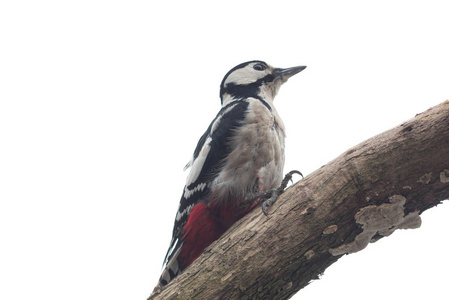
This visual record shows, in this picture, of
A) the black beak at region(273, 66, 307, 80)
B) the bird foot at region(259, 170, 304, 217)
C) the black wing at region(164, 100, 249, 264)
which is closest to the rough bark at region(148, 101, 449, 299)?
the bird foot at region(259, 170, 304, 217)

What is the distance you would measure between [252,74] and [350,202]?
2.63 meters

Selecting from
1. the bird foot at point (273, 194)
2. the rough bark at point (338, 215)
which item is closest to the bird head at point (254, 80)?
the bird foot at point (273, 194)

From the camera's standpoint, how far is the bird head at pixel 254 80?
522 centimetres

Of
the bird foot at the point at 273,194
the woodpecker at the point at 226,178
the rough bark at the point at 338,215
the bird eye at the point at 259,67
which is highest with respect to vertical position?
the bird eye at the point at 259,67

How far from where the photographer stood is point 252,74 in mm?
5352

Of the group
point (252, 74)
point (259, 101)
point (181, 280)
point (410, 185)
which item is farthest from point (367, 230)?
point (252, 74)

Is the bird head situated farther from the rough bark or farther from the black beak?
the rough bark

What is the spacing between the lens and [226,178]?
4.07 meters

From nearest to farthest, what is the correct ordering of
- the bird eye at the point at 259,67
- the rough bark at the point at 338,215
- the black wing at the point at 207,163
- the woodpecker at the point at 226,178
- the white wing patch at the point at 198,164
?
the rough bark at the point at 338,215, the woodpecker at the point at 226,178, the black wing at the point at 207,163, the white wing patch at the point at 198,164, the bird eye at the point at 259,67

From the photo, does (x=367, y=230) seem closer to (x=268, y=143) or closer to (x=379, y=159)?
(x=379, y=159)

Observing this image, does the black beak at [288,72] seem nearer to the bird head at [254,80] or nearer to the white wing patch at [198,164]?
the bird head at [254,80]

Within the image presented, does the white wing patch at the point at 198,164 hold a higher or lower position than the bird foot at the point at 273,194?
higher

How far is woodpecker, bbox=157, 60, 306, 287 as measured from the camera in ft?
13.1

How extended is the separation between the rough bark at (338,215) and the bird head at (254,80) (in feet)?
7.00
